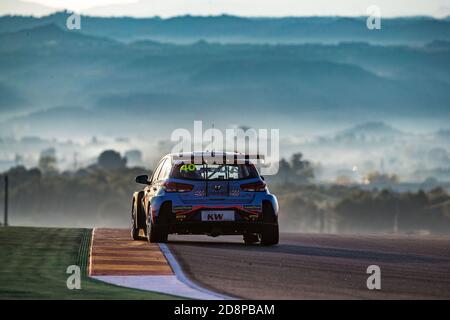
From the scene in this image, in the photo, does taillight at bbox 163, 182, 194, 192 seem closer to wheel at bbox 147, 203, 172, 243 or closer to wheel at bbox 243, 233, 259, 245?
wheel at bbox 147, 203, 172, 243

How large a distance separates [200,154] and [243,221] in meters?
1.47

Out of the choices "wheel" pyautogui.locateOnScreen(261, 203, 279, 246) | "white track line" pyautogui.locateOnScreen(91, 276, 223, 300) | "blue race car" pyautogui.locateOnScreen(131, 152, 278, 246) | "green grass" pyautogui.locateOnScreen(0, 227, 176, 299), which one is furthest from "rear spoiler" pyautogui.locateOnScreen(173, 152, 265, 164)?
"white track line" pyautogui.locateOnScreen(91, 276, 223, 300)

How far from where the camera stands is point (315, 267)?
21359 millimetres

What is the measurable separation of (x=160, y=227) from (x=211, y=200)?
97 centimetres

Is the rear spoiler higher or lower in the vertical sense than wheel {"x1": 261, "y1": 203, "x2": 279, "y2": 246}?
higher

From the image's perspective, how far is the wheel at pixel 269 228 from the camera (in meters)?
25.1

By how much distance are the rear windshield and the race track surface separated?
1128mm

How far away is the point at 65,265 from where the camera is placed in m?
21.2

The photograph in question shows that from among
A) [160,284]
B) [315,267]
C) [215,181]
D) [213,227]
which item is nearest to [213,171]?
[215,181]

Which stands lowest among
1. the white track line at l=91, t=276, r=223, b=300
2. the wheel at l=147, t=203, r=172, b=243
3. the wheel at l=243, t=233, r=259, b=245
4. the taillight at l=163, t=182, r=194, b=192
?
the white track line at l=91, t=276, r=223, b=300

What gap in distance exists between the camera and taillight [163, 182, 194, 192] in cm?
2503

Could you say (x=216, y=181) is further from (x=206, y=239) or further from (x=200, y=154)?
(x=206, y=239)
